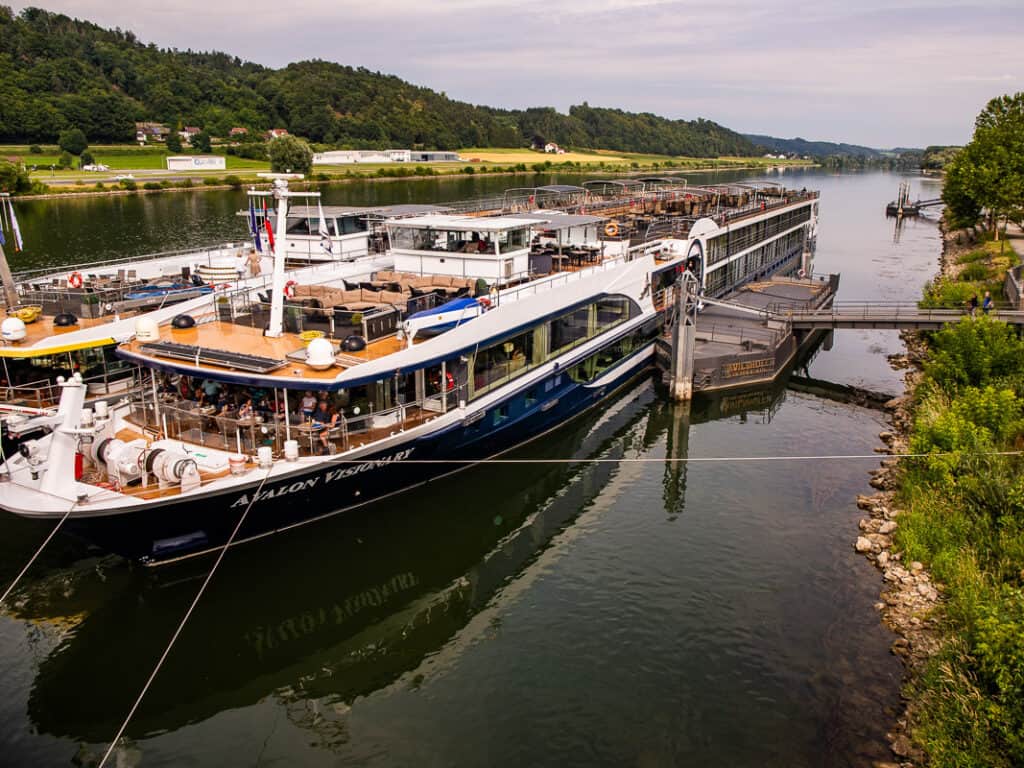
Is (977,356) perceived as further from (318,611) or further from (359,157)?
(359,157)

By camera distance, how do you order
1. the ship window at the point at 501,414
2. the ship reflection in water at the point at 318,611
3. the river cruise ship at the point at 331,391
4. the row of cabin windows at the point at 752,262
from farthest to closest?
the row of cabin windows at the point at 752,262, the ship window at the point at 501,414, the river cruise ship at the point at 331,391, the ship reflection in water at the point at 318,611

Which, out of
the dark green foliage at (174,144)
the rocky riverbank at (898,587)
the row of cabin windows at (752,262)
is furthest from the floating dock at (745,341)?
the dark green foliage at (174,144)

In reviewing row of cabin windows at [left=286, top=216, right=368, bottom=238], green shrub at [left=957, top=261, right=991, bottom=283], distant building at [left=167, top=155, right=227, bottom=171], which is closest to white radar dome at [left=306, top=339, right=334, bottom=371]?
row of cabin windows at [left=286, top=216, right=368, bottom=238]

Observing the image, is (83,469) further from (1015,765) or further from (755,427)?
(755,427)

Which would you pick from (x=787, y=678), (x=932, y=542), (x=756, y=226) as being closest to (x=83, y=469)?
(x=787, y=678)

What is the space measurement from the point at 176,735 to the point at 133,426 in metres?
8.58

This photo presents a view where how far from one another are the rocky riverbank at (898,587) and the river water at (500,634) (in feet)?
1.13

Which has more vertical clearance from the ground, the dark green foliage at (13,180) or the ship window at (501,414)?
the dark green foliage at (13,180)

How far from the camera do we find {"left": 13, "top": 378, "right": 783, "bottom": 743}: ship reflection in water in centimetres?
1422

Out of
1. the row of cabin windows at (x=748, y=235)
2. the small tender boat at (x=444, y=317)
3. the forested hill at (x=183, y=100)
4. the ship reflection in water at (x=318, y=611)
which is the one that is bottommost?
the ship reflection in water at (x=318, y=611)

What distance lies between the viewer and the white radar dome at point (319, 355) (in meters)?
17.4

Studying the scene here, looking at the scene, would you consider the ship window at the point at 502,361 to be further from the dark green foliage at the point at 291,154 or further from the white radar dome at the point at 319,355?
the dark green foliage at the point at 291,154

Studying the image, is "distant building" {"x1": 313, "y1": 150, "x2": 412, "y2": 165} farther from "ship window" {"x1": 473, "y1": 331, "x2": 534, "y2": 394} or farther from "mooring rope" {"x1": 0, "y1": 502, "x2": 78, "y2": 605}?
"mooring rope" {"x1": 0, "y1": 502, "x2": 78, "y2": 605}

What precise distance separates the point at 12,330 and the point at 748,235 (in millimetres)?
40940
